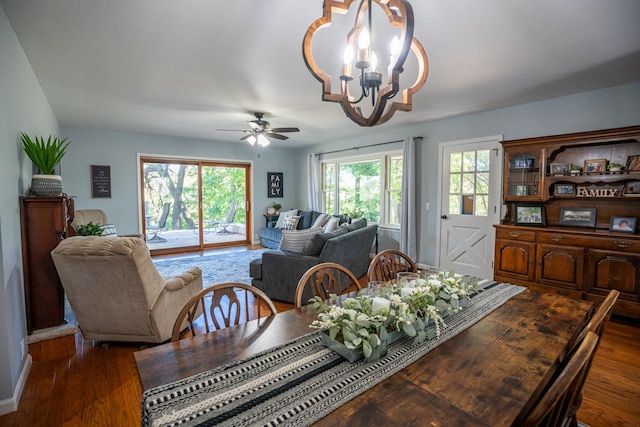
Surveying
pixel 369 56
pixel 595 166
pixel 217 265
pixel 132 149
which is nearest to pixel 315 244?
pixel 369 56

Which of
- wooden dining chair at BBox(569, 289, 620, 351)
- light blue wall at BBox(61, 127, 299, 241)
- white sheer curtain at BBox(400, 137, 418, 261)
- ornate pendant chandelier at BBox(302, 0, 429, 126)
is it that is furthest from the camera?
light blue wall at BBox(61, 127, 299, 241)

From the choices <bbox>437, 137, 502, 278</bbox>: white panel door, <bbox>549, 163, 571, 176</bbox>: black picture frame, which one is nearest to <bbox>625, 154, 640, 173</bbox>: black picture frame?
<bbox>549, 163, 571, 176</bbox>: black picture frame

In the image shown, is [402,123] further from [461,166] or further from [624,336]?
[624,336]

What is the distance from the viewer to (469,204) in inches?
177

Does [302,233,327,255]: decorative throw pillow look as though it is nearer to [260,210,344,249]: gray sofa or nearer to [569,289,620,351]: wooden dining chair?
[569,289,620,351]: wooden dining chair

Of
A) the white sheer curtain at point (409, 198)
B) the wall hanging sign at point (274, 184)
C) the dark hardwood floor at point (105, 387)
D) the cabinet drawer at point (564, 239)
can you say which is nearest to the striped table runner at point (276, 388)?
the dark hardwood floor at point (105, 387)

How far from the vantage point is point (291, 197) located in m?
8.05

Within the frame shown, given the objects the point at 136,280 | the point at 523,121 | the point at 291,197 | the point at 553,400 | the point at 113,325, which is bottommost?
the point at 113,325

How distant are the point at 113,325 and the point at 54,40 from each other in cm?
230

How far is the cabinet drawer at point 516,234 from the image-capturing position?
360 cm

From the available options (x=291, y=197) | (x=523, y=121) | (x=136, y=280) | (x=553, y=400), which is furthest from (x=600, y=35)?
(x=291, y=197)

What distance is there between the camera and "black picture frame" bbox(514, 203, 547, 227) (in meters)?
3.72

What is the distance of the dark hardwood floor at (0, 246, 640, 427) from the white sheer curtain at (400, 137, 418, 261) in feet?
8.66

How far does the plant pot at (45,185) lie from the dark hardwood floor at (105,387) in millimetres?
1323
